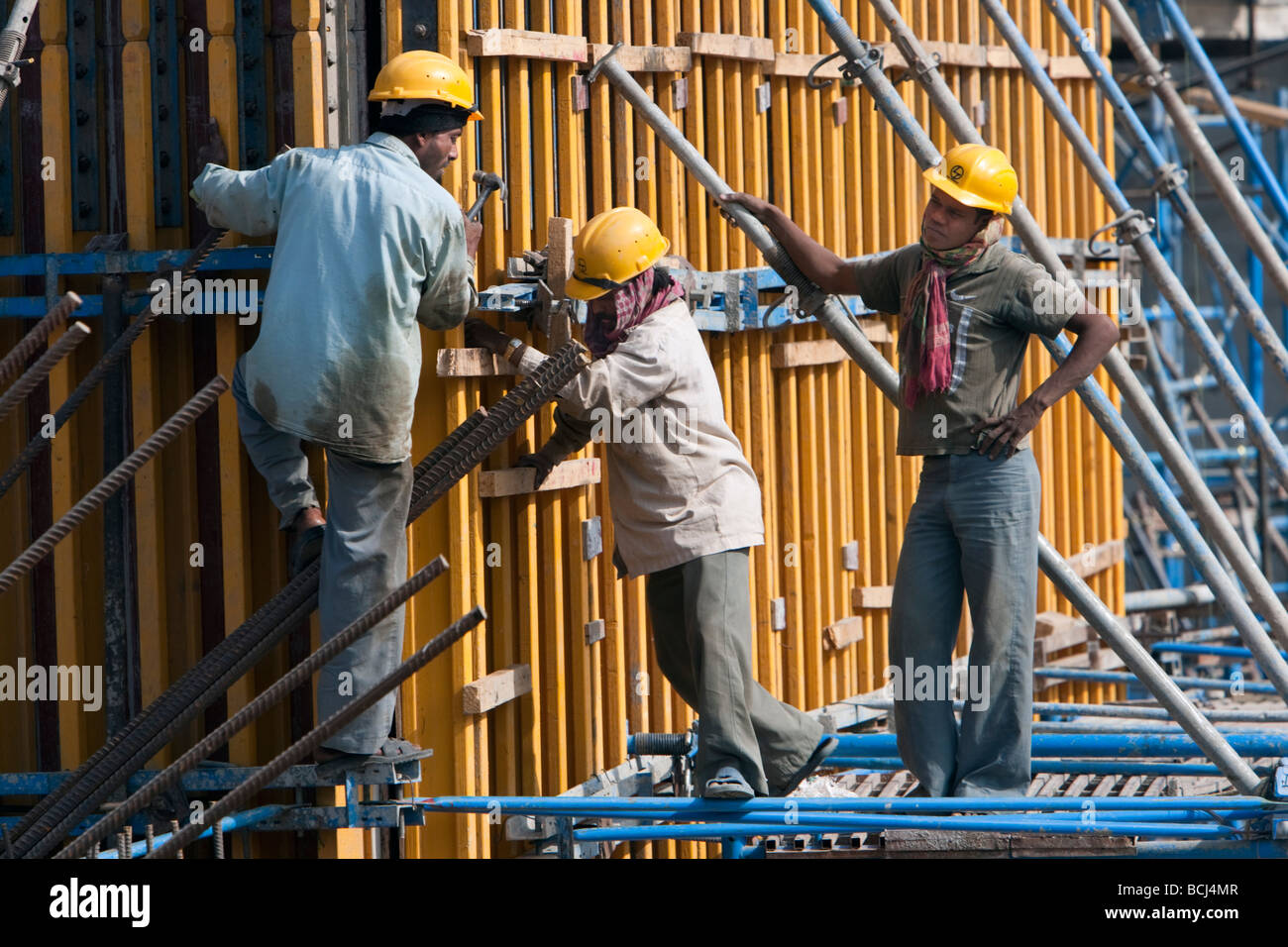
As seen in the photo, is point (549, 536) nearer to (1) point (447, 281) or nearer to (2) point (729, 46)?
(1) point (447, 281)

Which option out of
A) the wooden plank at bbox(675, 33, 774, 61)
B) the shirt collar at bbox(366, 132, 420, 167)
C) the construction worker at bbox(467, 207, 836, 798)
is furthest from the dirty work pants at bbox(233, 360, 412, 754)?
the wooden plank at bbox(675, 33, 774, 61)

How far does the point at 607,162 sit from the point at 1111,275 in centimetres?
468

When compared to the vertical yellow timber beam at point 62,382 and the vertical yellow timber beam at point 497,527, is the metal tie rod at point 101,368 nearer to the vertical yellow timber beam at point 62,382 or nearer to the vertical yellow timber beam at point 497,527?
the vertical yellow timber beam at point 62,382

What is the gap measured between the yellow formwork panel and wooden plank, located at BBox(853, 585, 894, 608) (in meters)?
0.05

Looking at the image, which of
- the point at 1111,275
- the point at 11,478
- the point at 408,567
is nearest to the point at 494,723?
the point at 408,567

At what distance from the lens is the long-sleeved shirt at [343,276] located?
21.0 ft

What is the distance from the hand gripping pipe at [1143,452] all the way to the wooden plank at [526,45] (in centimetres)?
111

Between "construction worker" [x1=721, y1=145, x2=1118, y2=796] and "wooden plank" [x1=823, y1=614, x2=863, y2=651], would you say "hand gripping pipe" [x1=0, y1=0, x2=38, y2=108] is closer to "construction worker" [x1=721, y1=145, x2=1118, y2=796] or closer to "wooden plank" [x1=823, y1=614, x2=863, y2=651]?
"construction worker" [x1=721, y1=145, x2=1118, y2=796]

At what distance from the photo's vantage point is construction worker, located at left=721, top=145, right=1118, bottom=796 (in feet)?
22.7

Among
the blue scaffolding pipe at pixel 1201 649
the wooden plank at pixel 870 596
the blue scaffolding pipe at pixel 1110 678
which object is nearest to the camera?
the wooden plank at pixel 870 596

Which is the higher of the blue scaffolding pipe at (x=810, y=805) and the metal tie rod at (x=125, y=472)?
the metal tie rod at (x=125, y=472)

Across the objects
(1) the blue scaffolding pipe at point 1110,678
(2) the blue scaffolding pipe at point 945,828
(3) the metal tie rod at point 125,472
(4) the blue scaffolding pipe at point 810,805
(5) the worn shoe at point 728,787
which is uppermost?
(3) the metal tie rod at point 125,472

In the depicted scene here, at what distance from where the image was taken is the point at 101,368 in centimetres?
659

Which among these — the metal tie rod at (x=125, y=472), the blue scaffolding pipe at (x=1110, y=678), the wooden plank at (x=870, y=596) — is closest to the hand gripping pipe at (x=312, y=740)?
the metal tie rod at (x=125, y=472)
